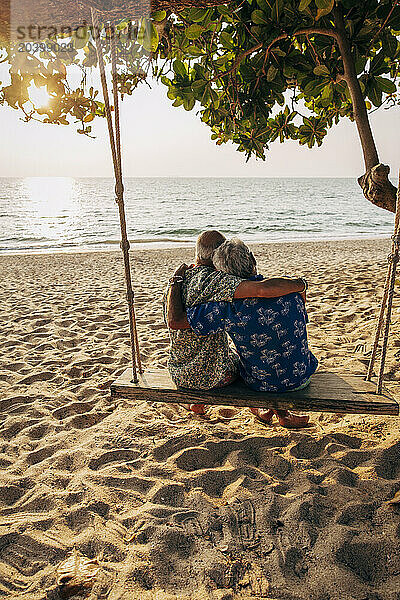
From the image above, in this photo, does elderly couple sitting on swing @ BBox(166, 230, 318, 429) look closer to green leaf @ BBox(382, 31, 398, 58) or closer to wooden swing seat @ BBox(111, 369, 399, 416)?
wooden swing seat @ BBox(111, 369, 399, 416)

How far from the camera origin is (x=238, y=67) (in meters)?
2.72

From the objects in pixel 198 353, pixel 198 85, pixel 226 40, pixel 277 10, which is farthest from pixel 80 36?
pixel 198 353

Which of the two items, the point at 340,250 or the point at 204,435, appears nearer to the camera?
the point at 204,435

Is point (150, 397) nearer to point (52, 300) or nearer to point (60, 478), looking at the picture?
point (60, 478)

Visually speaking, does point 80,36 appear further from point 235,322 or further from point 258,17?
point 235,322

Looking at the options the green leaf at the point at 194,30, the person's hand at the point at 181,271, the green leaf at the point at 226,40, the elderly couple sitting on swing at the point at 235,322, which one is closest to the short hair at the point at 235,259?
the elderly couple sitting on swing at the point at 235,322

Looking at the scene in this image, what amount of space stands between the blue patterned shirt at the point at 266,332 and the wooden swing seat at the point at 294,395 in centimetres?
10

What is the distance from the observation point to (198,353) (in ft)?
8.25

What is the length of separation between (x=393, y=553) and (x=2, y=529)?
1.70 m

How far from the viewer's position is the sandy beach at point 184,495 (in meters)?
1.76

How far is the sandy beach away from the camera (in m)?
1.76

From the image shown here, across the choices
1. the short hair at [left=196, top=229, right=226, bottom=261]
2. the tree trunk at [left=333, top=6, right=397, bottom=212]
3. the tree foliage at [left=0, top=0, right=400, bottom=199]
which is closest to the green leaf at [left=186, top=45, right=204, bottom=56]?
the tree foliage at [left=0, top=0, right=400, bottom=199]

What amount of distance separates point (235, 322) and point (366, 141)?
122 cm

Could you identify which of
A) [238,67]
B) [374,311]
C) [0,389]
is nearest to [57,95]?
[238,67]
